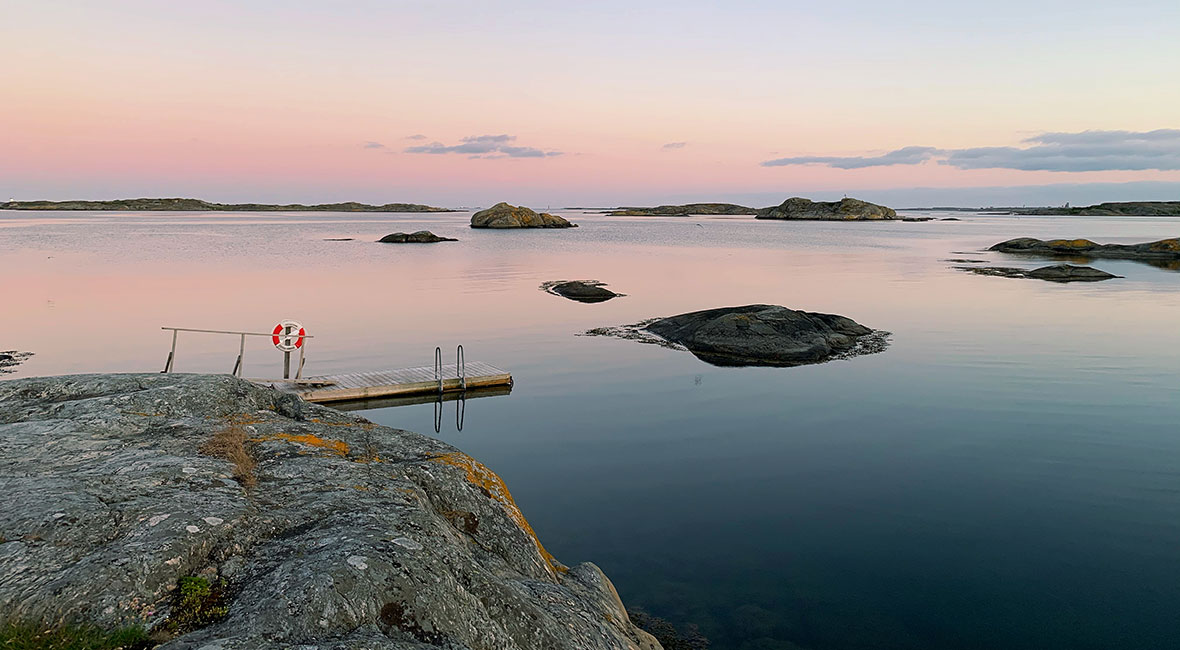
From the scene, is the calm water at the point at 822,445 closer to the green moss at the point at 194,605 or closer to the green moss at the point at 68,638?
the green moss at the point at 194,605

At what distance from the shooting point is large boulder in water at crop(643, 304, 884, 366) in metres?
30.8

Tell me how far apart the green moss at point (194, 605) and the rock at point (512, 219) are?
183 m

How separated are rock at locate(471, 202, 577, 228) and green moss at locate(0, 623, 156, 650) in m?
184

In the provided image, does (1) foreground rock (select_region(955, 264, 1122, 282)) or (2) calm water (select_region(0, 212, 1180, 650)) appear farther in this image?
(1) foreground rock (select_region(955, 264, 1122, 282))

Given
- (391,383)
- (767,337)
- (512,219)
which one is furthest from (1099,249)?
(512,219)

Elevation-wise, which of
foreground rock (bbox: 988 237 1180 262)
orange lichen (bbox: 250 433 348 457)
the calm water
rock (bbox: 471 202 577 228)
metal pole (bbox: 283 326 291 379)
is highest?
rock (bbox: 471 202 577 228)

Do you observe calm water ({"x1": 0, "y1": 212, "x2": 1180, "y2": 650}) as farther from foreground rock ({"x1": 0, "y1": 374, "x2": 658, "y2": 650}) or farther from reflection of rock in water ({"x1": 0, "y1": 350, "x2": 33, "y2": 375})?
foreground rock ({"x1": 0, "y1": 374, "x2": 658, "y2": 650})

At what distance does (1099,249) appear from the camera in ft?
306

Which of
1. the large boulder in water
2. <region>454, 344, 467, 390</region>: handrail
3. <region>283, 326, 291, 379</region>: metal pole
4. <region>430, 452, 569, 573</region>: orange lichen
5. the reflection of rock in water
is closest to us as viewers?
<region>430, 452, 569, 573</region>: orange lichen

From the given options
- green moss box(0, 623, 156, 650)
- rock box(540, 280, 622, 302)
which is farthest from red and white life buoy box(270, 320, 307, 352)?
rock box(540, 280, 622, 302)

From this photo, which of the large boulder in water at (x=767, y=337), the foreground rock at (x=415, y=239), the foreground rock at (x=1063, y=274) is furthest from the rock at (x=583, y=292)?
the foreground rock at (x=415, y=239)

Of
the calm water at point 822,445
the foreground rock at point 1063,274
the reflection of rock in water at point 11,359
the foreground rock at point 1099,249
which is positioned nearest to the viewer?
the calm water at point 822,445

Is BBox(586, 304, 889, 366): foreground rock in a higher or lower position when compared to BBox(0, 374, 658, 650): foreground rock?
lower

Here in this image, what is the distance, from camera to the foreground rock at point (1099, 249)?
8600 cm
